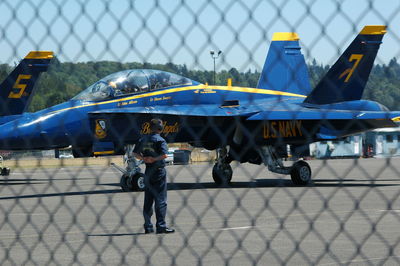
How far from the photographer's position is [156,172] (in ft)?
36.9

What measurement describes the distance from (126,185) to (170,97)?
2533mm

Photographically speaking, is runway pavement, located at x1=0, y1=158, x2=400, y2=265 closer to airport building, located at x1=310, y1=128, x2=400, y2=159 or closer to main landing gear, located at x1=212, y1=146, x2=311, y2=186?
main landing gear, located at x1=212, y1=146, x2=311, y2=186

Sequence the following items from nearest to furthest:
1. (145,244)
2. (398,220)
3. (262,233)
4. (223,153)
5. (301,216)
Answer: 1. (145,244)
2. (262,233)
3. (398,220)
4. (301,216)
5. (223,153)

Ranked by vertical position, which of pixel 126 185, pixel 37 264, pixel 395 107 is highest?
pixel 395 107

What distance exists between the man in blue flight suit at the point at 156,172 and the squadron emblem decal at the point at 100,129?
7758 millimetres

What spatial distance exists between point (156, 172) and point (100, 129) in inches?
321

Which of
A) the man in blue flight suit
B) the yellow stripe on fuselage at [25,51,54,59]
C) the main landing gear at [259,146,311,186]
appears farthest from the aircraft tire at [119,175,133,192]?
the yellow stripe on fuselage at [25,51,54,59]

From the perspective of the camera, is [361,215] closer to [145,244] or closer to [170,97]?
[145,244]

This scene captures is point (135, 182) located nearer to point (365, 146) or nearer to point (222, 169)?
point (222, 169)

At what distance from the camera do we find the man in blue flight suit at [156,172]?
36.4ft

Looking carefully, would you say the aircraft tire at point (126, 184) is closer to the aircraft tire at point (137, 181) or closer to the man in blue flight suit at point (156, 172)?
Result: the aircraft tire at point (137, 181)

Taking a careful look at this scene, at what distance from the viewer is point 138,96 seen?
19844mm

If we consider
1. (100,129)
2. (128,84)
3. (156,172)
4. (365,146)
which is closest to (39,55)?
(156,172)

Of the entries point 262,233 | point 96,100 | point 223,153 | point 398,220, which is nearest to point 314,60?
point 262,233
